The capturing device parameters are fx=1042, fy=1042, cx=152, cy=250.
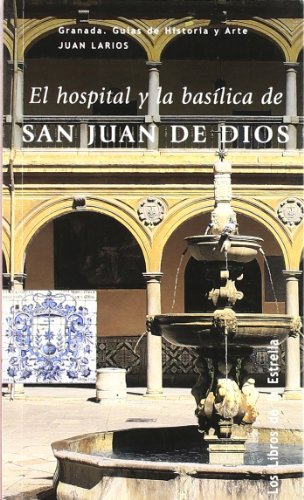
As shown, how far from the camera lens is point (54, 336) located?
65.3 feet

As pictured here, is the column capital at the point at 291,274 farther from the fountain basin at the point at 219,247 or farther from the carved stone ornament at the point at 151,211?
the fountain basin at the point at 219,247

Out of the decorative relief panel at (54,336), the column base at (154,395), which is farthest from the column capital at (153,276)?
the column base at (154,395)

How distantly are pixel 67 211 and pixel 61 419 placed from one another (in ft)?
16.8

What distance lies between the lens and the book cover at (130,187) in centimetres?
1930

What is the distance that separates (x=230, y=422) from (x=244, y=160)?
1158 centimetres

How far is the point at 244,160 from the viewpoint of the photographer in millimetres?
19516

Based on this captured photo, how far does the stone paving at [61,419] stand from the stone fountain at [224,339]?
1484 millimetres

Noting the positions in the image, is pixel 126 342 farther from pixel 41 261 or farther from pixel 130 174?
pixel 130 174

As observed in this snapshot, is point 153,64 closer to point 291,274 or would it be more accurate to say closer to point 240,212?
point 240,212

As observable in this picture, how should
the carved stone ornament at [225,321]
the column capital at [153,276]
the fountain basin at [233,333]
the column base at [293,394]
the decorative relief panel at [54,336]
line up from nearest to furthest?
the carved stone ornament at [225,321] < the fountain basin at [233,333] < the column base at [293,394] < the column capital at [153,276] < the decorative relief panel at [54,336]

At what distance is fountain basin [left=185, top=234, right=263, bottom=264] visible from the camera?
867cm

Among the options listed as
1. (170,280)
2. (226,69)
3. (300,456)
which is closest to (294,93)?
(226,69)

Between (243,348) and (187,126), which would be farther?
(187,126)

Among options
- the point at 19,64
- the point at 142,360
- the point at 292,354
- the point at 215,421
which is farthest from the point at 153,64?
the point at 215,421
